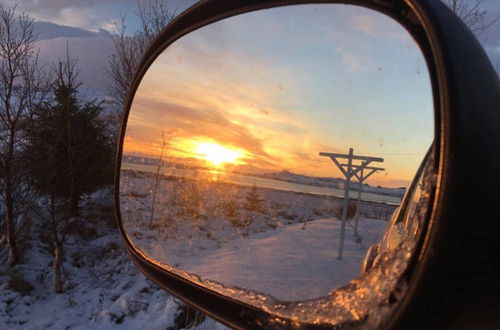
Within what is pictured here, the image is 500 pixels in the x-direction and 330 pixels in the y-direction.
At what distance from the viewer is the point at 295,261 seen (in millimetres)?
938

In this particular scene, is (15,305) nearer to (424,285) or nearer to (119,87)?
(424,285)

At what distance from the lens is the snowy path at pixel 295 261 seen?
2.53 feet

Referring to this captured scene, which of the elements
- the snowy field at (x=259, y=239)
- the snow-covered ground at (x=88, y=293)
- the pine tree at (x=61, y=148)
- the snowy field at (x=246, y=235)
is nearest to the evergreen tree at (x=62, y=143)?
the pine tree at (x=61, y=148)

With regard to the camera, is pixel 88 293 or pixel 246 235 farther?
pixel 88 293

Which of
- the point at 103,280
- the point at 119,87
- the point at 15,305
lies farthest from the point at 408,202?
the point at 119,87

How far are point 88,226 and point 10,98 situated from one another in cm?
489

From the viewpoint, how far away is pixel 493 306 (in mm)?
510

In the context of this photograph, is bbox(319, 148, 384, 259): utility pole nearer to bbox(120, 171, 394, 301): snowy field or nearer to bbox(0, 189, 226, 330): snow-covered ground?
bbox(120, 171, 394, 301): snowy field

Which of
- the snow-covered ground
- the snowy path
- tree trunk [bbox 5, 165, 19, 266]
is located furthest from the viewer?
tree trunk [bbox 5, 165, 19, 266]

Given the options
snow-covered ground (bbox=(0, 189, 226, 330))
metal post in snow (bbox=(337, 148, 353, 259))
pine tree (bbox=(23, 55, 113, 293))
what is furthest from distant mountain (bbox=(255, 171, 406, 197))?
pine tree (bbox=(23, 55, 113, 293))

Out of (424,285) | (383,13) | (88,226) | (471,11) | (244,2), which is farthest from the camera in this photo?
(88,226)

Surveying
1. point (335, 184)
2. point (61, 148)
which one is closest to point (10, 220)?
point (61, 148)

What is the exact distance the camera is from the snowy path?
771 mm

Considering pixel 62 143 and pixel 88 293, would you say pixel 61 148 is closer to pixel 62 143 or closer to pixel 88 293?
pixel 62 143
